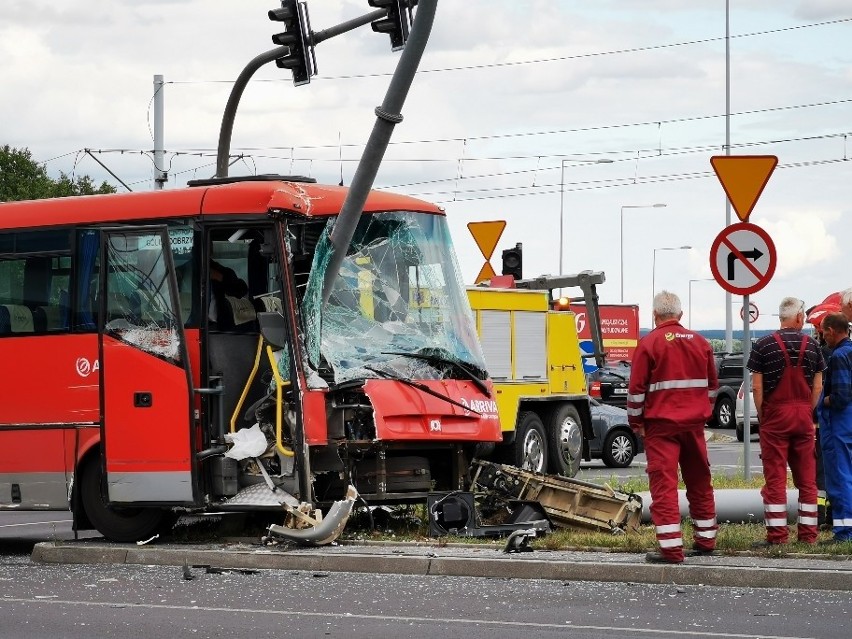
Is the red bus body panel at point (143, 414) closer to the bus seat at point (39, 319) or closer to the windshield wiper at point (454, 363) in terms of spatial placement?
the bus seat at point (39, 319)

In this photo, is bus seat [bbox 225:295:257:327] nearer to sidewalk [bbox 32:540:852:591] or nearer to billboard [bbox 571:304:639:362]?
sidewalk [bbox 32:540:852:591]

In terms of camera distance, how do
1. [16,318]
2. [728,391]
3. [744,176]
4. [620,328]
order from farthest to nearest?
1. [620,328]
2. [728,391]
3. [16,318]
4. [744,176]

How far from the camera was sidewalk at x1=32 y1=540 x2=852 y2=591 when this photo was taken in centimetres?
1141

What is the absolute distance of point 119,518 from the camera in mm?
15367

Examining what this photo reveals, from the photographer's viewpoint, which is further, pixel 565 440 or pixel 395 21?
pixel 565 440

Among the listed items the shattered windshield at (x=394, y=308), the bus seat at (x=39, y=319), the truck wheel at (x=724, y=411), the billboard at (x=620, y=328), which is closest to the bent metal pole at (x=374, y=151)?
the shattered windshield at (x=394, y=308)

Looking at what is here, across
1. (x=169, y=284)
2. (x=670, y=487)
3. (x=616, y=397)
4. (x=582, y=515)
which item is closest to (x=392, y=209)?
(x=169, y=284)

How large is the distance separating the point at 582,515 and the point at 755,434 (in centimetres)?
2469

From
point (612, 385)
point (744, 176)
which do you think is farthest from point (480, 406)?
point (612, 385)

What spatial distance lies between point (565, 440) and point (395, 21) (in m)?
6.83

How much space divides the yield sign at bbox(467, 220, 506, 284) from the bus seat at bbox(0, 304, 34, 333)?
10.4m

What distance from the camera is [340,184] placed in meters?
16.2

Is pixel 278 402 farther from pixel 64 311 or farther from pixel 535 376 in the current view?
pixel 535 376

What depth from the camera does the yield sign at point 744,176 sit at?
1559 centimetres
